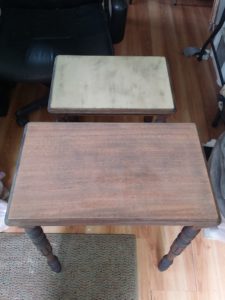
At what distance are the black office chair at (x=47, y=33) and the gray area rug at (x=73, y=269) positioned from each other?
0.71 meters

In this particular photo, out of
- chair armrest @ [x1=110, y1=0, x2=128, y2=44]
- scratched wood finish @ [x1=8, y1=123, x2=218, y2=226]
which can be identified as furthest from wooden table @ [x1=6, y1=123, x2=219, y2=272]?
chair armrest @ [x1=110, y1=0, x2=128, y2=44]

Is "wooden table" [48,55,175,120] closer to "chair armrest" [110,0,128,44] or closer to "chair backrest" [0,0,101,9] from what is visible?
"chair armrest" [110,0,128,44]

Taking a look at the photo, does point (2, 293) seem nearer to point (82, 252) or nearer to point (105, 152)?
point (82, 252)

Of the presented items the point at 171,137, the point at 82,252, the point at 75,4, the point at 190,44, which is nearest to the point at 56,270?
the point at 82,252

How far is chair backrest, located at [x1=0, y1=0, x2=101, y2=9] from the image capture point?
135 centimetres

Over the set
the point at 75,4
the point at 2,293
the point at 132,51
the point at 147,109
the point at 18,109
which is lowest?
the point at 2,293

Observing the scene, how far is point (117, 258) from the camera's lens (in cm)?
108

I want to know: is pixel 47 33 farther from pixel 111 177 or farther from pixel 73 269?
pixel 73 269

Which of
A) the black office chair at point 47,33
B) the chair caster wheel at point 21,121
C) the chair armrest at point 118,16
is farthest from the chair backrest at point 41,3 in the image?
the chair caster wheel at point 21,121

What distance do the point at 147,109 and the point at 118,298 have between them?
73 cm

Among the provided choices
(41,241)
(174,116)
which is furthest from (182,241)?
(174,116)

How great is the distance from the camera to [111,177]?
28.0 inches

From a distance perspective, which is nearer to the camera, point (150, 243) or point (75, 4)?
point (150, 243)

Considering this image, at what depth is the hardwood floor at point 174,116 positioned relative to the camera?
3.42ft
